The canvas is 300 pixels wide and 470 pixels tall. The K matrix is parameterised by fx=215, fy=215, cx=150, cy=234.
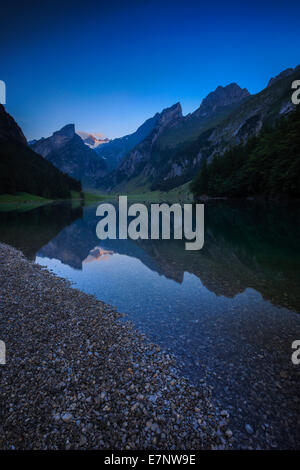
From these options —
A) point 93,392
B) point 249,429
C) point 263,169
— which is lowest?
point 249,429

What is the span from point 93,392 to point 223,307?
27.6 feet

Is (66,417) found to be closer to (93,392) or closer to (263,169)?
(93,392)

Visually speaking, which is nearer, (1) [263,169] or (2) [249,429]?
(2) [249,429]

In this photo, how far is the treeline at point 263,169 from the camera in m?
64.2

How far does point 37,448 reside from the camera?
4.81 m

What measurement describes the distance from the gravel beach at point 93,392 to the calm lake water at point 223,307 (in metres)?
0.83

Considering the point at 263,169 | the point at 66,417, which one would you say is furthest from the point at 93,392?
the point at 263,169

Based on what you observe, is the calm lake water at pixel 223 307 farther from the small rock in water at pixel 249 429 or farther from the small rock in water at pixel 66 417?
the small rock in water at pixel 66 417

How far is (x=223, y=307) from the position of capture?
1226 cm

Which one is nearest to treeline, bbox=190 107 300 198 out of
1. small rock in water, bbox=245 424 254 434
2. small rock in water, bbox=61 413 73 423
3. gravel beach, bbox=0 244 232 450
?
gravel beach, bbox=0 244 232 450

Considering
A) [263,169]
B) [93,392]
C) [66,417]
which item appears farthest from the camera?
[263,169]

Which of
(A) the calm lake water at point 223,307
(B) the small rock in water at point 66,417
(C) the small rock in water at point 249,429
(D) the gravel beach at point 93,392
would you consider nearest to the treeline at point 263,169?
(A) the calm lake water at point 223,307

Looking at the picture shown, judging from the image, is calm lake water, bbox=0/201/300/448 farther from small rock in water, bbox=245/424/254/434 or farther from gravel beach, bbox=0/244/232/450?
gravel beach, bbox=0/244/232/450

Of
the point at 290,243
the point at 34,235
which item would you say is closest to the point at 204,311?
the point at 290,243
